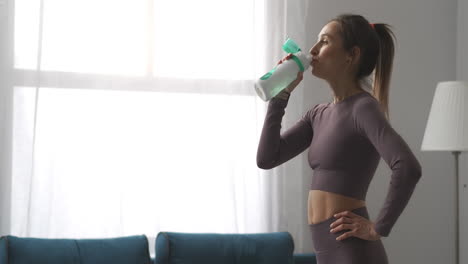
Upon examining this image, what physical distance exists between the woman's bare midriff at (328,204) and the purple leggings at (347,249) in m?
0.01

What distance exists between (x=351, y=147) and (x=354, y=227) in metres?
0.19

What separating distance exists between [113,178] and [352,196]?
5.62ft

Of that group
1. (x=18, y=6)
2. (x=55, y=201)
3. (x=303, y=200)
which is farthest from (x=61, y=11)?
(x=303, y=200)

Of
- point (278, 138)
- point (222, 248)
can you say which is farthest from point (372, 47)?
point (222, 248)

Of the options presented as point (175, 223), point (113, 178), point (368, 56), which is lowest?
point (175, 223)

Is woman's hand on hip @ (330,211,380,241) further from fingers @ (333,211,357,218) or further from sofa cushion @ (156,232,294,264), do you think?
sofa cushion @ (156,232,294,264)

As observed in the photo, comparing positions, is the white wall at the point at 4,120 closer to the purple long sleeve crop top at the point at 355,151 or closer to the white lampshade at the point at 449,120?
the purple long sleeve crop top at the point at 355,151

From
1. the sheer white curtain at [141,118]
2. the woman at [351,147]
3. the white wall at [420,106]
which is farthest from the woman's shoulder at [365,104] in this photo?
the white wall at [420,106]

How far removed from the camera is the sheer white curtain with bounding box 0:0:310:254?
9.73 feet

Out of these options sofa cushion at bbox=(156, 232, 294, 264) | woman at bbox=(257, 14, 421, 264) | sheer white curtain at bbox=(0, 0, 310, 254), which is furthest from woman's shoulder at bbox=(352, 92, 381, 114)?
sheer white curtain at bbox=(0, 0, 310, 254)

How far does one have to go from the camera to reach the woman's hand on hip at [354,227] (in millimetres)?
1549

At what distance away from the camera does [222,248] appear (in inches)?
116

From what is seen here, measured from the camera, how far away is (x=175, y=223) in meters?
3.18

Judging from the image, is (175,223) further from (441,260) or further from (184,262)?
(441,260)
